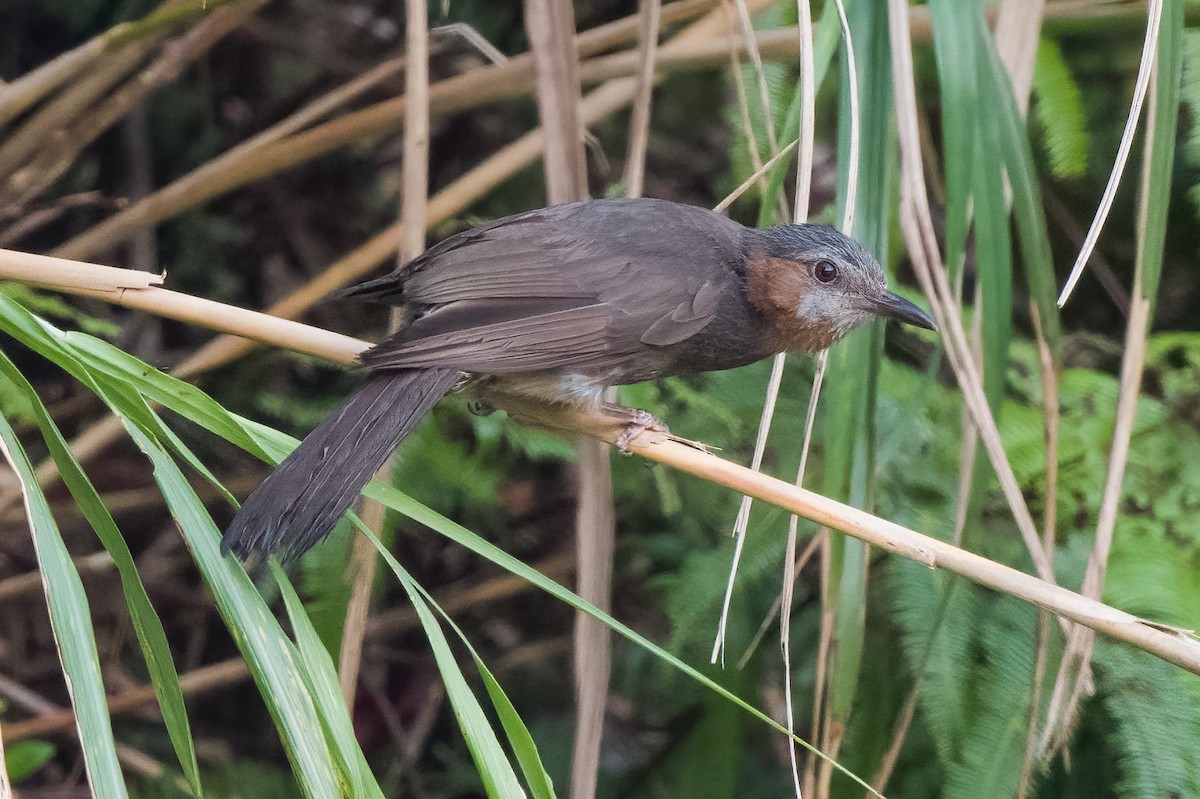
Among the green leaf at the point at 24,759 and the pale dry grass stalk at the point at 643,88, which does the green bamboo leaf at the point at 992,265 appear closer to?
the pale dry grass stalk at the point at 643,88

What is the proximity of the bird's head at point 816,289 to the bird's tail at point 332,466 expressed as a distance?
78 cm

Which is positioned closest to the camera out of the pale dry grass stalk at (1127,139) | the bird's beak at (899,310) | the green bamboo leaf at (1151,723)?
the pale dry grass stalk at (1127,139)

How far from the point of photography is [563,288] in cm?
217

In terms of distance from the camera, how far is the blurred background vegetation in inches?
82.8

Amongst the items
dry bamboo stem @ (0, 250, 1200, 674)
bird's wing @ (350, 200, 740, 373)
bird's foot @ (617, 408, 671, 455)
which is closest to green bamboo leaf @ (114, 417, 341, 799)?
dry bamboo stem @ (0, 250, 1200, 674)

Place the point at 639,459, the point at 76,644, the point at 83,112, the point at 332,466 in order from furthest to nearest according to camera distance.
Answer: the point at 83,112 < the point at 639,459 < the point at 332,466 < the point at 76,644

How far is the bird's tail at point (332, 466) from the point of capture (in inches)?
58.5

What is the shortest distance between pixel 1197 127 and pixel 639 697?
2.06 metres

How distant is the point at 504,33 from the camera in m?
3.68

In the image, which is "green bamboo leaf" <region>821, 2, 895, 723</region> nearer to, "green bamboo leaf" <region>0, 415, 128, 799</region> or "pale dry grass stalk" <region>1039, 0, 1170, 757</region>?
"pale dry grass stalk" <region>1039, 0, 1170, 757</region>

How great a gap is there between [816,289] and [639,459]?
2.19ft

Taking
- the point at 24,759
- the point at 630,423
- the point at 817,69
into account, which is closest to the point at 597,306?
the point at 630,423

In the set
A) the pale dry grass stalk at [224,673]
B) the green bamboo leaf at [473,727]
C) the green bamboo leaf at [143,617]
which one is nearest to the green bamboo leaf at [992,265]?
the green bamboo leaf at [473,727]

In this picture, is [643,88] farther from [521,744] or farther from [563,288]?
[521,744]
